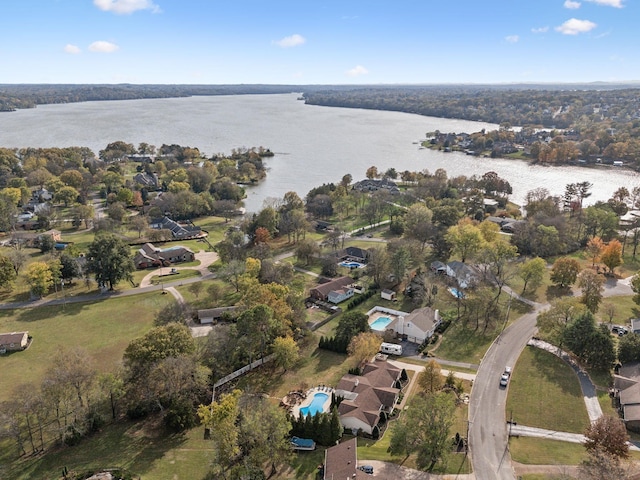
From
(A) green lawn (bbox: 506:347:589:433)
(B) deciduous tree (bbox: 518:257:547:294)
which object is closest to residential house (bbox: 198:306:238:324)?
(A) green lawn (bbox: 506:347:589:433)

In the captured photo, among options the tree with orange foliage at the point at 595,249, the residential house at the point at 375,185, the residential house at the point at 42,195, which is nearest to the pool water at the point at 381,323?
the tree with orange foliage at the point at 595,249

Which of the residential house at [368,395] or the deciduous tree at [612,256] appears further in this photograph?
the deciduous tree at [612,256]

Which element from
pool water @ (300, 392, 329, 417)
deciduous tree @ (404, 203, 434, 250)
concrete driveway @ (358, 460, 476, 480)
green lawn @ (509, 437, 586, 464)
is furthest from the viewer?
deciduous tree @ (404, 203, 434, 250)

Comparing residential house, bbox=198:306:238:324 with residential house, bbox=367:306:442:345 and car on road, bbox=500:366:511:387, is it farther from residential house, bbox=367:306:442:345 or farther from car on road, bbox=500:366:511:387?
car on road, bbox=500:366:511:387

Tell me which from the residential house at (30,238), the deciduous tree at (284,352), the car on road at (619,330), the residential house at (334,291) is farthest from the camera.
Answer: the residential house at (30,238)

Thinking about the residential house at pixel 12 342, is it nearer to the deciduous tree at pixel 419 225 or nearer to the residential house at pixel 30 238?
the residential house at pixel 30 238

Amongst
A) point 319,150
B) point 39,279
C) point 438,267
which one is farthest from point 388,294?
point 319,150

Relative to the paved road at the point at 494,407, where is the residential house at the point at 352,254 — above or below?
above
